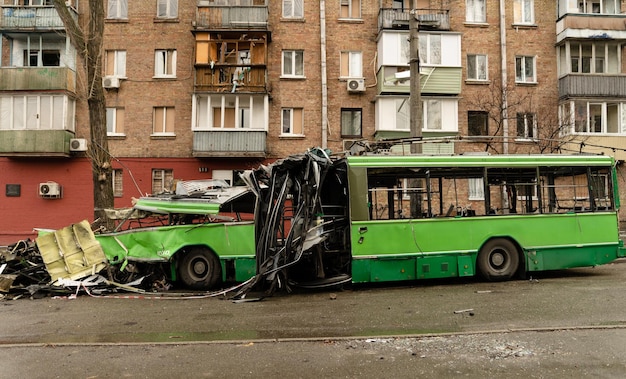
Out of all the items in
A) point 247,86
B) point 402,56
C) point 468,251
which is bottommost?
point 468,251

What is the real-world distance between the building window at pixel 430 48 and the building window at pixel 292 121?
6.80 m

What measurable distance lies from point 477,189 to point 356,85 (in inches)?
538

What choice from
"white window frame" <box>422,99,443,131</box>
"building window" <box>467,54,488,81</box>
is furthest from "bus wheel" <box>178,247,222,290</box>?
"building window" <box>467,54,488,81</box>

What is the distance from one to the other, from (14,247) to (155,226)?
4176 millimetres

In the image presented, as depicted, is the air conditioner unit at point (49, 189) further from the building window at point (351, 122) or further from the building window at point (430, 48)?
the building window at point (430, 48)

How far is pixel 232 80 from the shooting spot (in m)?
22.5

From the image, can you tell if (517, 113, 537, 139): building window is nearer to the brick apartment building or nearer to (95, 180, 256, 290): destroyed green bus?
the brick apartment building

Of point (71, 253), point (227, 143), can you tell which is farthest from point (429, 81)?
point (71, 253)

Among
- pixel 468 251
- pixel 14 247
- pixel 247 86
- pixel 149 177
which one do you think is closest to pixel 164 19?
pixel 247 86

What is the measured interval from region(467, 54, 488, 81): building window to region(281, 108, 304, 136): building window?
30.3 ft

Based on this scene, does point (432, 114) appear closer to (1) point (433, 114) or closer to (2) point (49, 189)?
(1) point (433, 114)

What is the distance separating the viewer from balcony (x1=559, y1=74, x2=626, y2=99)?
23.4 m

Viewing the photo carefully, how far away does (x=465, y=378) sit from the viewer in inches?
182

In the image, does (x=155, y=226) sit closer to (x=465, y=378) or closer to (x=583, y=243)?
(x=465, y=378)
